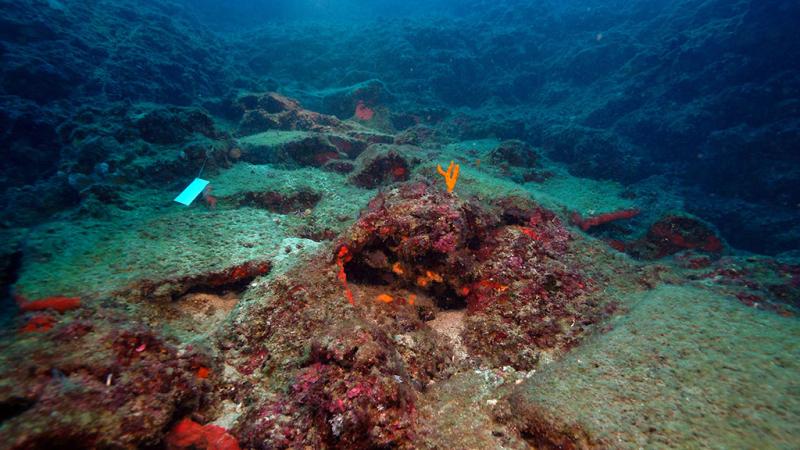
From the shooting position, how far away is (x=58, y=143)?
9.30 metres

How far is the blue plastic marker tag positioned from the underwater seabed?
0.30m

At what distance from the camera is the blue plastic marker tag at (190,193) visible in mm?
5840

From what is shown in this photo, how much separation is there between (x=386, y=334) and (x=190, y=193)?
4813mm

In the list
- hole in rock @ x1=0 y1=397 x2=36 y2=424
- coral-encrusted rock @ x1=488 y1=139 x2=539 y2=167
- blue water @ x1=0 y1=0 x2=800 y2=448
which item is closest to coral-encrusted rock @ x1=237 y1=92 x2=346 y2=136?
blue water @ x1=0 y1=0 x2=800 y2=448

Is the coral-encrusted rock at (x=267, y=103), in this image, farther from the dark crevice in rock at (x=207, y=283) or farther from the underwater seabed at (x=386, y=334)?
the dark crevice in rock at (x=207, y=283)

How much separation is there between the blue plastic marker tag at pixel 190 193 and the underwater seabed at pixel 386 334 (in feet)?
0.99

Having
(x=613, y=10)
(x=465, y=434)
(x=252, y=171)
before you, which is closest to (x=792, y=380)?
(x=465, y=434)

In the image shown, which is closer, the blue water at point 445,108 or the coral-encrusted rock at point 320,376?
the coral-encrusted rock at point 320,376

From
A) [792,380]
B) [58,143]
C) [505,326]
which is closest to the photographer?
[792,380]

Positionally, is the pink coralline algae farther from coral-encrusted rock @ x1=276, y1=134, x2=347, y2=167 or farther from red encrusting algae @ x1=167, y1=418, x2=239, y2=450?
red encrusting algae @ x1=167, y1=418, x2=239, y2=450

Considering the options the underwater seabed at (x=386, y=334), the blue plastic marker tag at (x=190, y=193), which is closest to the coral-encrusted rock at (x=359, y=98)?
the blue plastic marker tag at (x=190, y=193)

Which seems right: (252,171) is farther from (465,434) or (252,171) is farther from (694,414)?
(694,414)

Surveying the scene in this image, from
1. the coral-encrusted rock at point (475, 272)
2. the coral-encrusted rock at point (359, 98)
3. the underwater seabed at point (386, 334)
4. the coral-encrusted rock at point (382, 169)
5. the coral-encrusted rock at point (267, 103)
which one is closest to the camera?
the underwater seabed at point (386, 334)

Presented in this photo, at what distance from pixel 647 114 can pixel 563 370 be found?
17877mm
